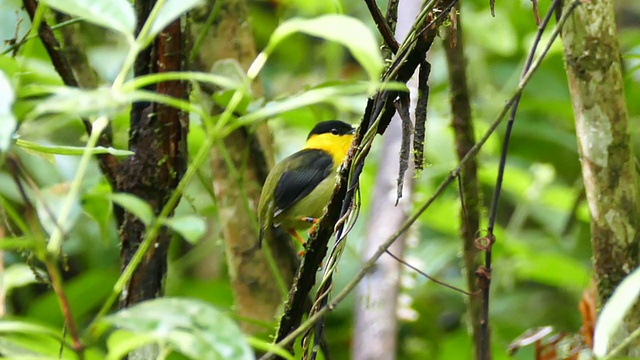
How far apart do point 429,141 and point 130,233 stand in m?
1.86

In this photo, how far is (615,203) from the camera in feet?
6.02

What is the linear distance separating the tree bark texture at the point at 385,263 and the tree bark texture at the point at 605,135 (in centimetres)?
63

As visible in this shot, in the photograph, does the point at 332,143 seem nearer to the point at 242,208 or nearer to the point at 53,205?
the point at 242,208

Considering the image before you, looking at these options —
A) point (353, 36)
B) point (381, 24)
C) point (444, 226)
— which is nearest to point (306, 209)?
point (444, 226)

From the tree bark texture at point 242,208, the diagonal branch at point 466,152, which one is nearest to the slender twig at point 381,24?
the diagonal branch at point 466,152

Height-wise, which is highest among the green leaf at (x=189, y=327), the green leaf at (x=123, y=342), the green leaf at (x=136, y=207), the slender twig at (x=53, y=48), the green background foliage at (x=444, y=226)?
the slender twig at (x=53, y=48)

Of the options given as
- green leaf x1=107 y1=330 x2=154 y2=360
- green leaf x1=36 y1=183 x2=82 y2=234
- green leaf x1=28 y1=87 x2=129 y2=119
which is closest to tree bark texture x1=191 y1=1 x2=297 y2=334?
green leaf x1=36 y1=183 x2=82 y2=234

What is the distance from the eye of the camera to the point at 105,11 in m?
0.92

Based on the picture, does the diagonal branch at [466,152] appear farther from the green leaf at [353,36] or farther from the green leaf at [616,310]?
the green leaf at [353,36]

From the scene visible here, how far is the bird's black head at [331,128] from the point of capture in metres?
3.35

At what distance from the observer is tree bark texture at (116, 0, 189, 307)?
76.2 inches

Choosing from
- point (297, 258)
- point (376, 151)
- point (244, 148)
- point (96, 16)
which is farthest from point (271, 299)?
point (96, 16)

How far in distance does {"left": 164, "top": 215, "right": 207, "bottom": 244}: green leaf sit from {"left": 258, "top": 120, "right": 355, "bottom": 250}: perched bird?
1.63 m

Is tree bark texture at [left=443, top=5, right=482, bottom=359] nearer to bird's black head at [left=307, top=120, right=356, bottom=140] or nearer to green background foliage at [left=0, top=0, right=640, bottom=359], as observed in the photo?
green background foliage at [left=0, top=0, right=640, bottom=359]
